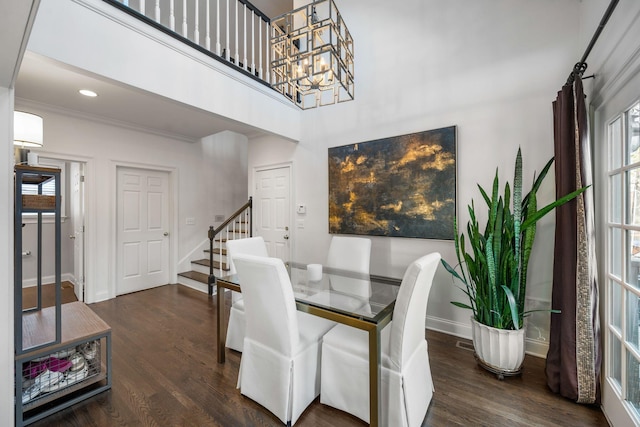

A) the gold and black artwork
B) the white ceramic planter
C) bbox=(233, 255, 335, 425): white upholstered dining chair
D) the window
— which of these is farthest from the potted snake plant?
bbox=(233, 255, 335, 425): white upholstered dining chair

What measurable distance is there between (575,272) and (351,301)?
1.46 meters

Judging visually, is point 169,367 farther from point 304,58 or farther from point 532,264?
point 532,264

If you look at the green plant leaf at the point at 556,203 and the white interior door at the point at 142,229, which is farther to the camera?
the white interior door at the point at 142,229

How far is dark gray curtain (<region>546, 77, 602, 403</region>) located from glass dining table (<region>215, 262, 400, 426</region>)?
1102 millimetres

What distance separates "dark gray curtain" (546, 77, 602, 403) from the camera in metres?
1.67

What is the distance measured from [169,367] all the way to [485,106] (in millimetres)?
3557

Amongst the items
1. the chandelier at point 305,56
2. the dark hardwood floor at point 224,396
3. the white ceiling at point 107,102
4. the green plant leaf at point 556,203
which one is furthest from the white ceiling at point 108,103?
the green plant leaf at point 556,203

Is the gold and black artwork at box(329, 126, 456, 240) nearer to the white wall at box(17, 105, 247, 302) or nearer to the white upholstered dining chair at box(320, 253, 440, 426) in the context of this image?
the white upholstered dining chair at box(320, 253, 440, 426)

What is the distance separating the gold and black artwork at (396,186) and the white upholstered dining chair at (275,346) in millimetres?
1654

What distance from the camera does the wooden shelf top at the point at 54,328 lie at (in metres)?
1.64

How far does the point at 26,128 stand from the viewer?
1847mm

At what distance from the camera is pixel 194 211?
4.80 m

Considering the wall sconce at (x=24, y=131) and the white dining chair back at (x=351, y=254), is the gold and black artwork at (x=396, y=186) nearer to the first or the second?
the white dining chair back at (x=351, y=254)

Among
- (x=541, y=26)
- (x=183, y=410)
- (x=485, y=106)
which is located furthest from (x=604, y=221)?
(x=183, y=410)
